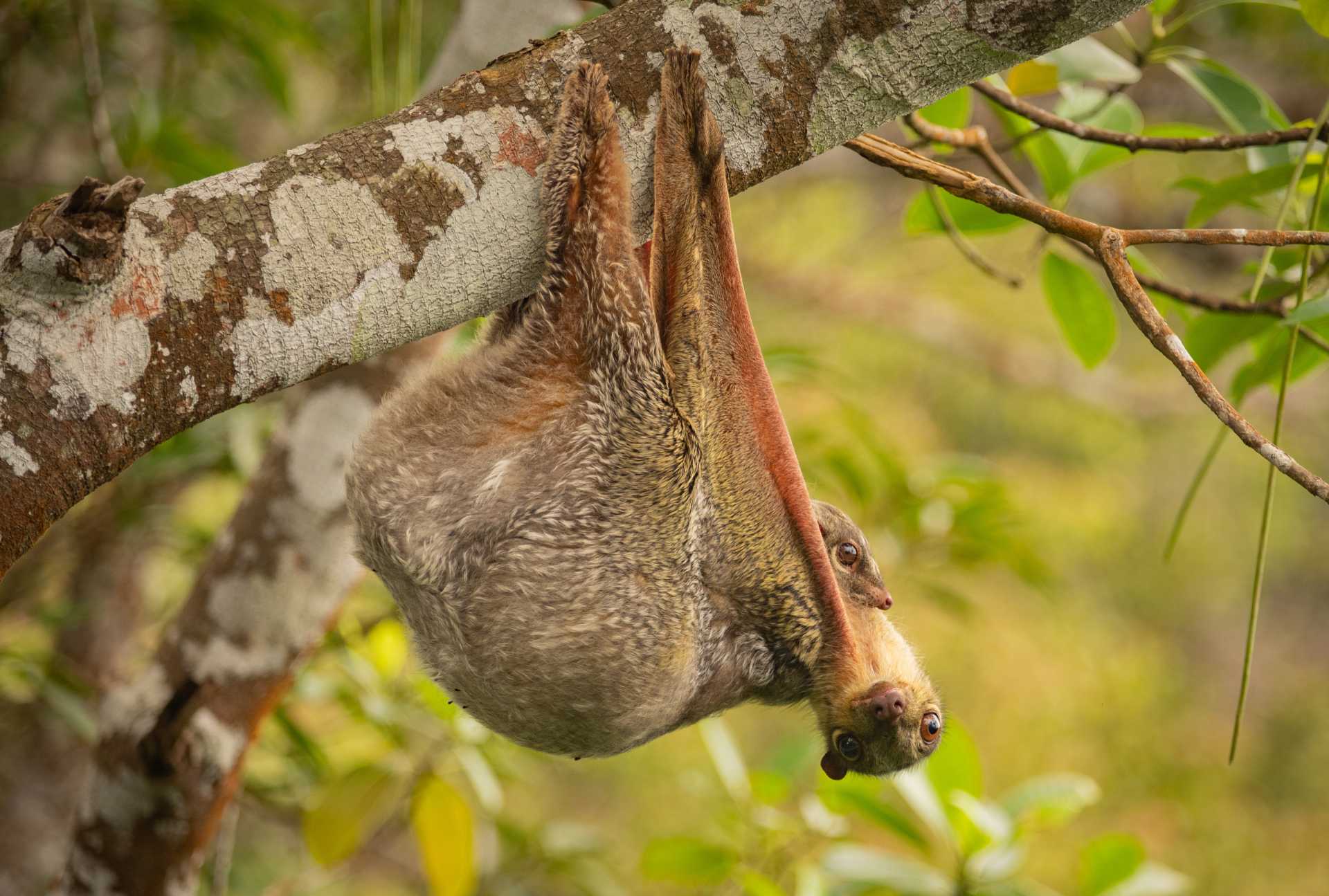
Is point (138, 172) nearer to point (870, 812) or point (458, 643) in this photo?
point (458, 643)

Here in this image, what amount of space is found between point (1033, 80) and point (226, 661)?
211cm

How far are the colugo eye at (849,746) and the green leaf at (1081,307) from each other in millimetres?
991

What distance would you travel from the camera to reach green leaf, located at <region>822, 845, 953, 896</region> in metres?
2.76

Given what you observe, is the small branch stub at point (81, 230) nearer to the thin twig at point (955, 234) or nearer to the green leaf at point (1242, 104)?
the thin twig at point (955, 234)

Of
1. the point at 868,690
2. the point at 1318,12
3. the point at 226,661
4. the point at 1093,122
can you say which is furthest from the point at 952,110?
the point at 226,661

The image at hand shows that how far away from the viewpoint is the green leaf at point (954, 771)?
2.84m

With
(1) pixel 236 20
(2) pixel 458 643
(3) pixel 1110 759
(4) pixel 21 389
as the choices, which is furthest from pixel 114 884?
(3) pixel 1110 759

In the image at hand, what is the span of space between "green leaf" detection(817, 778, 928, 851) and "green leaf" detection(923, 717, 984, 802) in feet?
0.43

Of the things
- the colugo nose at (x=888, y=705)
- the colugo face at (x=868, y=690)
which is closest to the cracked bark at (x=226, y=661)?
the colugo face at (x=868, y=690)

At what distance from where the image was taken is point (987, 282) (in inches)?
304

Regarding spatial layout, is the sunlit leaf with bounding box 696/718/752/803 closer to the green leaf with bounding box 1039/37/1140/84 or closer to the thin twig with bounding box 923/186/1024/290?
the thin twig with bounding box 923/186/1024/290

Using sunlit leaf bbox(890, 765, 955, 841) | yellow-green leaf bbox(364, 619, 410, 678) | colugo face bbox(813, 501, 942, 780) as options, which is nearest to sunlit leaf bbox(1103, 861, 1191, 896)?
sunlit leaf bbox(890, 765, 955, 841)

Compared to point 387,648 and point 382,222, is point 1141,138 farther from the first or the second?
point 387,648

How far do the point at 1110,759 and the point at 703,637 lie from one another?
6478 millimetres
